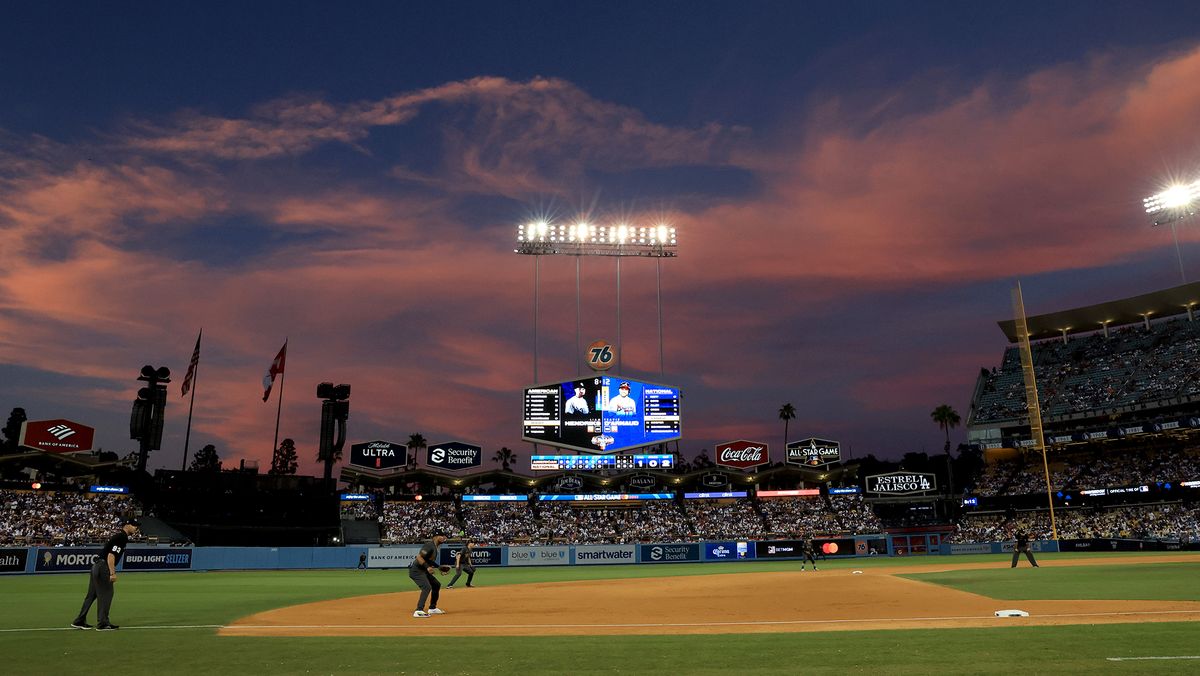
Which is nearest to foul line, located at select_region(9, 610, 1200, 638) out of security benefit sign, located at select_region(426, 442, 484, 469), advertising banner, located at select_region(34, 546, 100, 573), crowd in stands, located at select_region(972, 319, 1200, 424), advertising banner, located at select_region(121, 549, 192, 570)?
advertising banner, located at select_region(34, 546, 100, 573)

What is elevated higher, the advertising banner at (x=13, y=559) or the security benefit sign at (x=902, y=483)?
the security benefit sign at (x=902, y=483)

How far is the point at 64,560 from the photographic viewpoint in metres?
41.8

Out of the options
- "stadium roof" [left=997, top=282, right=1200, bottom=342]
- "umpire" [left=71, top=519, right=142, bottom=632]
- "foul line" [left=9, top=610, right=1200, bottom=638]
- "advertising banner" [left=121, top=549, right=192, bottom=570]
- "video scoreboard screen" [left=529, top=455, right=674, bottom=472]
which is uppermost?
"stadium roof" [left=997, top=282, right=1200, bottom=342]

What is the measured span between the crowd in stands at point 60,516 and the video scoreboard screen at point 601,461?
33.4m

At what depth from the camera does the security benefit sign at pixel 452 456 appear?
→ 7856 cm

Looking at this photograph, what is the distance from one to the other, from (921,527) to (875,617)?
6549 centimetres

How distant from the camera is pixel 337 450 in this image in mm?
74500

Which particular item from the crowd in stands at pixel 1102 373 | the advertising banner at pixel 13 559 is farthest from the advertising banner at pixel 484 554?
the crowd in stands at pixel 1102 373

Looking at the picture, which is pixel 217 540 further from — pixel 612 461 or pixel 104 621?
pixel 104 621

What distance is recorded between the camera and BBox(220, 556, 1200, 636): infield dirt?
592 inches

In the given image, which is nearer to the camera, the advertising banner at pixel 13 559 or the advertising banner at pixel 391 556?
the advertising banner at pixel 13 559

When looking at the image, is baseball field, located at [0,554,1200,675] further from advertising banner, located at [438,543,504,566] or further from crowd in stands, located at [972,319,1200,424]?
crowd in stands, located at [972,319,1200,424]

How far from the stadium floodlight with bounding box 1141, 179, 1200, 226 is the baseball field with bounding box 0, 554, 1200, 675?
5589 cm

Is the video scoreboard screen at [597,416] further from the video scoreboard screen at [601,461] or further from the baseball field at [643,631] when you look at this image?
the baseball field at [643,631]
